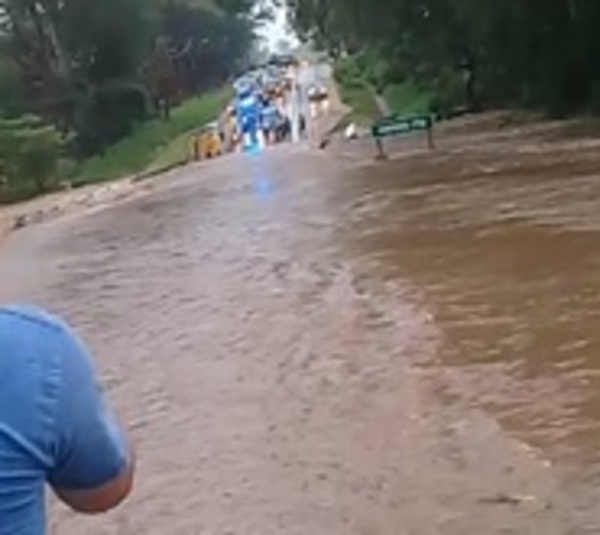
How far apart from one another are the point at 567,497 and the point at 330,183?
71.6 ft

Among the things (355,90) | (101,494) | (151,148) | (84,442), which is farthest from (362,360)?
(355,90)

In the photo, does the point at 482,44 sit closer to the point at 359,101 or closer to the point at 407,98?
the point at 407,98

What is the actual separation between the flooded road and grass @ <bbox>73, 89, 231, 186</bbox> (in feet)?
109

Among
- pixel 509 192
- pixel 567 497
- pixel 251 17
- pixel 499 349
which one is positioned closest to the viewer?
pixel 567 497

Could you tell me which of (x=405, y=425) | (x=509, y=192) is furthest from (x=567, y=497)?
(x=509, y=192)

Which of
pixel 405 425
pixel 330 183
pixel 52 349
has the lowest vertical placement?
pixel 330 183

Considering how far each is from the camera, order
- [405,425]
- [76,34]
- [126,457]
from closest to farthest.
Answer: [126,457] < [405,425] < [76,34]

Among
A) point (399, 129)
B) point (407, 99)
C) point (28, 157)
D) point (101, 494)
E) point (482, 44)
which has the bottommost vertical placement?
point (407, 99)

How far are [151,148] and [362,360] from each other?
55513 millimetres

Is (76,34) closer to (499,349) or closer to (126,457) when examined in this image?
(499,349)

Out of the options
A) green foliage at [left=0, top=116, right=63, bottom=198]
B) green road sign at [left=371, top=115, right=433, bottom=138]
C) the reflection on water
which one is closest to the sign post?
green road sign at [left=371, top=115, right=433, bottom=138]

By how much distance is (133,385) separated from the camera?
35.5 ft

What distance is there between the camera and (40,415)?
208 cm

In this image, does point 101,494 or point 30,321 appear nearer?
point 30,321
